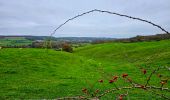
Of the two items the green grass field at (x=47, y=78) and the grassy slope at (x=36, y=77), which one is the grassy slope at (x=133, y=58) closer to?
the green grass field at (x=47, y=78)

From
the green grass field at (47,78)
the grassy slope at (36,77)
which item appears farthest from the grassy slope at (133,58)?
the grassy slope at (36,77)

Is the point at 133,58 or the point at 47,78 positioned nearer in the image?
the point at 47,78

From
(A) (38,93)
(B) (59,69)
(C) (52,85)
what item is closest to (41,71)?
(B) (59,69)

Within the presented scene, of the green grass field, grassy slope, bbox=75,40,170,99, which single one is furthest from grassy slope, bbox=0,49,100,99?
grassy slope, bbox=75,40,170,99

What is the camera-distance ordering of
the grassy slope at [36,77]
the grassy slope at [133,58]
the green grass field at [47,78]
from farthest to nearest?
the grassy slope at [133,58]
the grassy slope at [36,77]
the green grass field at [47,78]

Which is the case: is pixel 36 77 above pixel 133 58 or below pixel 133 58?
above

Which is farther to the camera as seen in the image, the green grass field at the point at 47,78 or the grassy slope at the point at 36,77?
the grassy slope at the point at 36,77

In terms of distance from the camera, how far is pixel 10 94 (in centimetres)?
1588

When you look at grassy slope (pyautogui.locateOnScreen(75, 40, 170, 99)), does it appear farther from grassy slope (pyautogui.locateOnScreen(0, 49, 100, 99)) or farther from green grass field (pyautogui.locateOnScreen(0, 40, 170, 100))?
grassy slope (pyautogui.locateOnScreen(0, 49, 100, 99))

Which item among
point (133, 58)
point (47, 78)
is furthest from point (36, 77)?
point (133, 58)

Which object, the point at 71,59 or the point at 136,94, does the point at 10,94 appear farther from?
the point at 71,59

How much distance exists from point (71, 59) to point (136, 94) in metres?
18.0

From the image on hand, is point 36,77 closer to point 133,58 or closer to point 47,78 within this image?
point 47,78

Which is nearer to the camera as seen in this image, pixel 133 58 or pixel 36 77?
pixel 36 77
